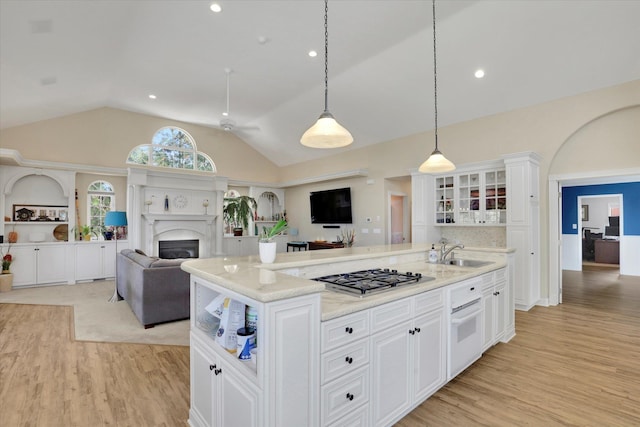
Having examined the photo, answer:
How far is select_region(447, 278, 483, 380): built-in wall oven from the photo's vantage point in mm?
2420

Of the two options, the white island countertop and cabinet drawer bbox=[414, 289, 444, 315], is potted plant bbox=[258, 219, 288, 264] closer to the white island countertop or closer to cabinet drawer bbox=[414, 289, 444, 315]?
the white island countertop

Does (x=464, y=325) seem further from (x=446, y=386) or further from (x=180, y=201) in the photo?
(x=180, y=201)

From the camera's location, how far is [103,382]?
8.52 feet

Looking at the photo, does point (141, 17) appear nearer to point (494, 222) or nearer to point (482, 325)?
point (482, 325)

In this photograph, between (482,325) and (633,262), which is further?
(633,262)

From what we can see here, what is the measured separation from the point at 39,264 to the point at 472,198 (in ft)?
28.4

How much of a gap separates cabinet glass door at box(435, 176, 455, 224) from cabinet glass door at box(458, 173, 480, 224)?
164 mm

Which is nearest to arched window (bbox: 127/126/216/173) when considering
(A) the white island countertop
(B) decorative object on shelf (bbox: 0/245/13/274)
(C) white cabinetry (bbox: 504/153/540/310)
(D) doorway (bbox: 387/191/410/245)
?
(B) decorative object on shelf (bbox: 0/245/13/274)

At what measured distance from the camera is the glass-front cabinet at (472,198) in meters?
5.18

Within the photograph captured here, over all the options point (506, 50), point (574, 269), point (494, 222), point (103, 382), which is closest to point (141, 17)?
point (103, 382)

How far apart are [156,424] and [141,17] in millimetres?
4377

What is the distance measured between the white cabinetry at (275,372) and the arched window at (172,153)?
7.38 meters

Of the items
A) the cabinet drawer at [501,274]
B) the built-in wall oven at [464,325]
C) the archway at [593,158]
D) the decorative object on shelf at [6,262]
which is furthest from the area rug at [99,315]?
the archway at [593,158]

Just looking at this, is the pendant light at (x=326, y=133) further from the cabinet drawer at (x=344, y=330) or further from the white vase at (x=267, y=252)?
the cabinet drawer at (x=344, y=330)
